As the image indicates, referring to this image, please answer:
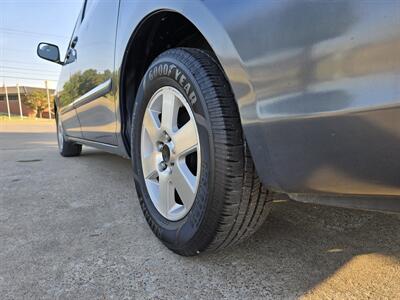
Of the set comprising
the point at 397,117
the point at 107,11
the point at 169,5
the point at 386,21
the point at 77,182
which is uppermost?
the point at 107,11

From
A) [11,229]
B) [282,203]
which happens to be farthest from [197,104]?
[11,229]

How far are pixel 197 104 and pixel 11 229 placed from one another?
45.4 inches

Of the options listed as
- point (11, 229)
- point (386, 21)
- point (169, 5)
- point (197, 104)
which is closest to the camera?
point (386, 21)

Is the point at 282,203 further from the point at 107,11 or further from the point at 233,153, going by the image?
the point at 107,11

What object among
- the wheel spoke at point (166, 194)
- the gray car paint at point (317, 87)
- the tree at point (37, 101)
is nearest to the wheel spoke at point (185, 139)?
the wheel spoke at point (166, 194)

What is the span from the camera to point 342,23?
71 cm

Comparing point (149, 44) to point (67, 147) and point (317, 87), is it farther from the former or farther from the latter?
point (67, 147)

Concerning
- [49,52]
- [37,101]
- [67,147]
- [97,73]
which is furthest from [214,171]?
[37,101]

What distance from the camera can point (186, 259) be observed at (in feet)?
4.19

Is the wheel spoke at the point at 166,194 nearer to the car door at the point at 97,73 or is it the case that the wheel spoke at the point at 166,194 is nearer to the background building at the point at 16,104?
the car door at the point at 97,73

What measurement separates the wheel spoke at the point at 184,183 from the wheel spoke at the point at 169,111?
0.16 m

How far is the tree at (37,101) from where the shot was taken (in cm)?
3558

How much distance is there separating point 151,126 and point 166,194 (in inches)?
11.8

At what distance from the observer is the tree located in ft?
117
